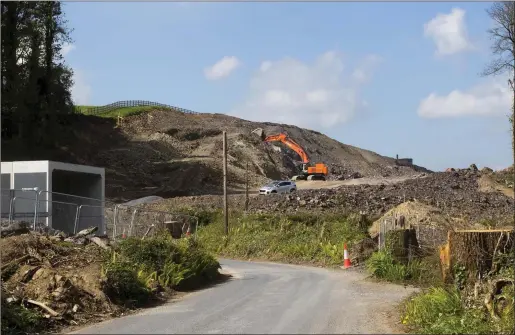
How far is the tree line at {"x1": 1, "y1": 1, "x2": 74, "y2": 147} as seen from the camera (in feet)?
201

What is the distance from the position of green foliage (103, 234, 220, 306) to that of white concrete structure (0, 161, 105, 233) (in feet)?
30.7

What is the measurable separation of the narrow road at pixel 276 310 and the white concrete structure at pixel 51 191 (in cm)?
1242

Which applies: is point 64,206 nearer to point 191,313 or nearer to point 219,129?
point 191,313

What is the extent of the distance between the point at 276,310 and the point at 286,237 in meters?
19.5

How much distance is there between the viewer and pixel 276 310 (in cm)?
1323

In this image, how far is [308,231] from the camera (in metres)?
32.8

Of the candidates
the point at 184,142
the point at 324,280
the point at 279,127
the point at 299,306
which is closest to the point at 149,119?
the point at 184,142

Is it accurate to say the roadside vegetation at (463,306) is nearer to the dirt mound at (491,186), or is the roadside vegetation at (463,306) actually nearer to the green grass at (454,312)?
the green grass at (454,312)

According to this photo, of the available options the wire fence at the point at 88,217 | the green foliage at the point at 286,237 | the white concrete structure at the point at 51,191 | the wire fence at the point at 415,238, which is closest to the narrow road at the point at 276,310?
the wire fence at the point at 415,238

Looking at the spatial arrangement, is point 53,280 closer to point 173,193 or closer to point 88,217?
point 88,217

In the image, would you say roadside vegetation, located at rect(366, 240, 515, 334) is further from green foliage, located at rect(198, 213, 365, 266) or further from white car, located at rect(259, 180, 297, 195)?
white car, located at rect(259, 180, 297, 195)

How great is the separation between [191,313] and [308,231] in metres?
20.0

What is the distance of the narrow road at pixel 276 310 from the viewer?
11234mm

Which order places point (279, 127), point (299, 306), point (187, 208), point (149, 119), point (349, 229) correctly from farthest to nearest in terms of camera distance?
point (279, 127)
point (149, 119)
point (187, 208)
point (349, 229)
point (299, 306)
